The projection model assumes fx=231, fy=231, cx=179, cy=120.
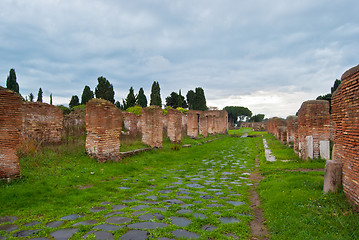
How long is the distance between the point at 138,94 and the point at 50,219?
54279 millimetres

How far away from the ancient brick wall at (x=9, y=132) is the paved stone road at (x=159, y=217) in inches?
77.4

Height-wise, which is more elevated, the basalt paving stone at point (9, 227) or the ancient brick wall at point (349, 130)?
the ancient brick wall at point (349, 130)

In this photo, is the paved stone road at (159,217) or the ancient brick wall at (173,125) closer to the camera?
the paved stone road at (159,217)

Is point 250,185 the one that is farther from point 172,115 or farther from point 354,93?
point 172,115

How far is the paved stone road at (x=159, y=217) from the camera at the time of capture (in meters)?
3.38

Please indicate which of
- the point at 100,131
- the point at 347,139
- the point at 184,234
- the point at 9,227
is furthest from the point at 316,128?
the point at 9,227

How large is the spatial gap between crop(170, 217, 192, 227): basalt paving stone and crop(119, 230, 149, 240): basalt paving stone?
1.99 ft

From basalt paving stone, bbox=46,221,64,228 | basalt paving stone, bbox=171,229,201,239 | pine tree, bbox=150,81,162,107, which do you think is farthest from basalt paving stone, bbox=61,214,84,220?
pine tree, bbox=150,81,162,107

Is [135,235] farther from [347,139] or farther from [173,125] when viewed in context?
[173,125]

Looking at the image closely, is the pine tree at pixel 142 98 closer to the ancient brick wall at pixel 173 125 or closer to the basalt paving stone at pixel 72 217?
the ancient brick wall at pixel 173 125

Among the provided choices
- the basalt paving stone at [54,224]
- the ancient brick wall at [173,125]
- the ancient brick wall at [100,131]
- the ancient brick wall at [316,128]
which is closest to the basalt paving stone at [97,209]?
the basalt paving stone at [54,224]

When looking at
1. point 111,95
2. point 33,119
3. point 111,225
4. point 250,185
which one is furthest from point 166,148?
point 111,95

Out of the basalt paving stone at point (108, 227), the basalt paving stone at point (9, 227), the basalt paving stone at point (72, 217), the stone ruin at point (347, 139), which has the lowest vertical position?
the basalt paving stone at point (72, 217)

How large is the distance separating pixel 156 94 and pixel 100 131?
1731 inches
